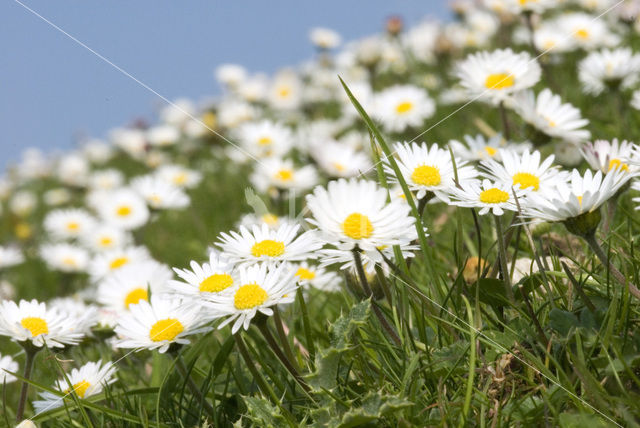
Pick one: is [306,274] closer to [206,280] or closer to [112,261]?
[206,280]

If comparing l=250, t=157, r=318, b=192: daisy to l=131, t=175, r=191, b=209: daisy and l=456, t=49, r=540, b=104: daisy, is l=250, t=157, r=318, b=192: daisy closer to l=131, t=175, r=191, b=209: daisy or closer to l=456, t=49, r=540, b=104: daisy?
l=131, t=175, r=191, b=209: daisy

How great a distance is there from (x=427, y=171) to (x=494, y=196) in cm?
16

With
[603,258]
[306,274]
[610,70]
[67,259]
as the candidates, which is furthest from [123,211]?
[603,258]

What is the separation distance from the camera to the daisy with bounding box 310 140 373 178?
229 cm

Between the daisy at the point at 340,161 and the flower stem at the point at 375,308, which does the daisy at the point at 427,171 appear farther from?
the daisy at the point at 340,161

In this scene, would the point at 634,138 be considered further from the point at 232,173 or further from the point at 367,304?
the point at 232,173

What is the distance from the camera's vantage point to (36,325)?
4.26 ft

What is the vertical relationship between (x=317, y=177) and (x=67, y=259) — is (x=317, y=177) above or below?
below

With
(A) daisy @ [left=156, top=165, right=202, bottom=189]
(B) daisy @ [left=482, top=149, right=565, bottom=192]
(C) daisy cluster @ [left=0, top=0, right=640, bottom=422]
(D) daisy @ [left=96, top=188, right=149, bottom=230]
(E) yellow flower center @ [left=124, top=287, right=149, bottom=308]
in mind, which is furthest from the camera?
(A) daisy @ [left=156, top=165, right=202, bottom=189]

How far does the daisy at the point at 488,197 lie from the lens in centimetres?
106

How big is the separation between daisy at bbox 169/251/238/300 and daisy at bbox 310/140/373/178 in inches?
45.4

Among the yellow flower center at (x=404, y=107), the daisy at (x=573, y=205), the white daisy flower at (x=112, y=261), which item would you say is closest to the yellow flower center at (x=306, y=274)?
the daisy at (x=573, y=205)

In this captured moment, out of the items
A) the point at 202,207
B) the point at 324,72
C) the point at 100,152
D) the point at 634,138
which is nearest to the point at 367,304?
the point at 634,138

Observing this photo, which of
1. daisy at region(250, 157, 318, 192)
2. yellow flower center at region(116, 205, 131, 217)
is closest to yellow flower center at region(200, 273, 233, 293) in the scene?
daisy at region(250, 157, 318, 192)
